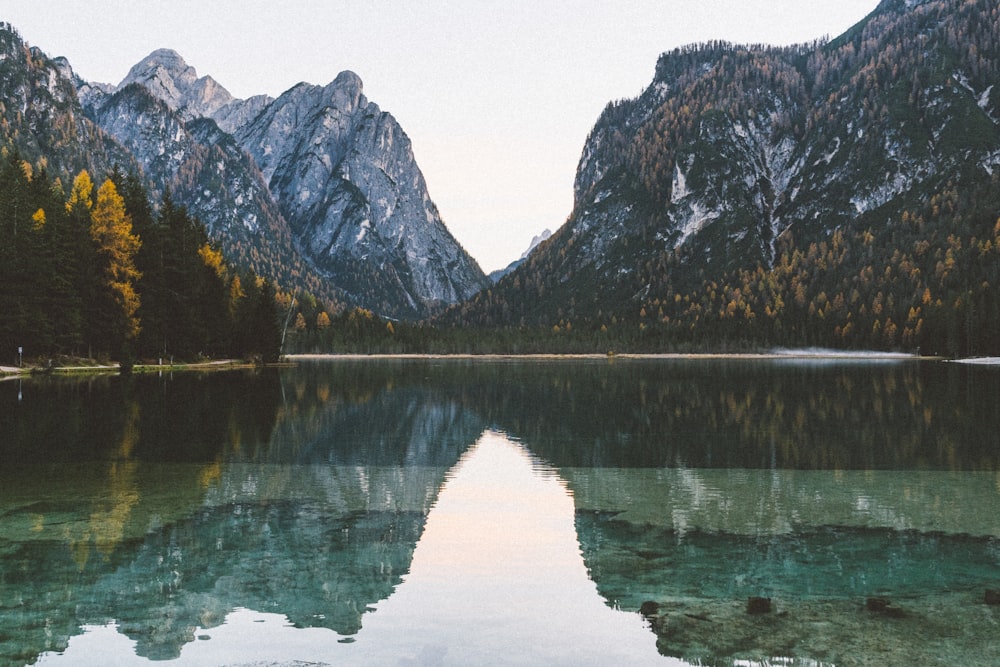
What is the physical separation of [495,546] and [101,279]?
82.8m

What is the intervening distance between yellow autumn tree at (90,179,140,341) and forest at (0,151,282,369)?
0.10m

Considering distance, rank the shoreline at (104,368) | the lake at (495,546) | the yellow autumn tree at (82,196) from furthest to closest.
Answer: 1. the yellow autumn tree at (82,196)
2. the shoreline at (104,368)
3. the lake at (495,546)

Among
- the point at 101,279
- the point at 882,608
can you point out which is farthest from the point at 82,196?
the point at 882,608

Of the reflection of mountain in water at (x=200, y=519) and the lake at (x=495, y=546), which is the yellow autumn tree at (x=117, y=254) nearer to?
the reflection of mountain in water at (x=200, y=519)

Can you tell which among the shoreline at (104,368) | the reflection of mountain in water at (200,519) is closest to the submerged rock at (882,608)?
the reflection of mountain in water at (200,519)

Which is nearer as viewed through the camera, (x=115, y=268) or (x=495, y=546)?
(x=495, y=546)

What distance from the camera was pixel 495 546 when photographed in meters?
16.9

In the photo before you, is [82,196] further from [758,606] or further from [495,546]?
[758,606]

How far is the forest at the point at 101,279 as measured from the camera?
7819 centimetres

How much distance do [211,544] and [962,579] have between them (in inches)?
544

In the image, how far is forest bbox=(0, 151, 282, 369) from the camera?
3078 inches

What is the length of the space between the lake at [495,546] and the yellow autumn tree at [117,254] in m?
55.0

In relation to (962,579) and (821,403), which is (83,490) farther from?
(821,403)

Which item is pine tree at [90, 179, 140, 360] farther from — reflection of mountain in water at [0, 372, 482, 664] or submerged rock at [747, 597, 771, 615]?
submerged rock at [747, 597, 771, 615]
